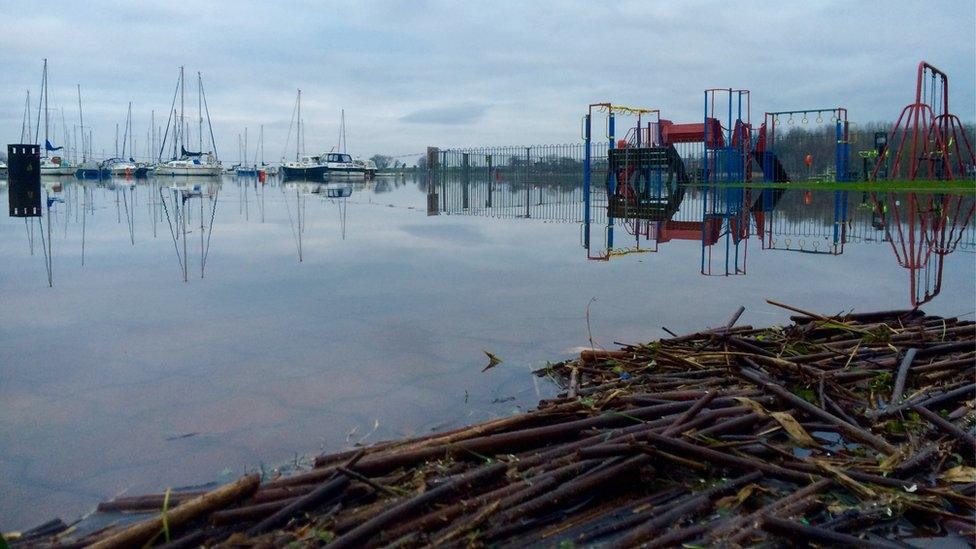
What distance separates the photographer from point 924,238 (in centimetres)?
1287

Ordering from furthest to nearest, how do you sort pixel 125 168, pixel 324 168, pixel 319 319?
1. pixel 125 168
2. pixel 324 168
3. pixel 319 319

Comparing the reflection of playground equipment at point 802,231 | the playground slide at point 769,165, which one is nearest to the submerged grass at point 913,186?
the playground slide at point 769,165

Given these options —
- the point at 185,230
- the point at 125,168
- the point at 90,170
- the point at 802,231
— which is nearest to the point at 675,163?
the point at 802,231

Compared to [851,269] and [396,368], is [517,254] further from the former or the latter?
[396,368]

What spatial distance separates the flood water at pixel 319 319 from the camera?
4129mm

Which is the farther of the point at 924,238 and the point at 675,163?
the point at 675,163

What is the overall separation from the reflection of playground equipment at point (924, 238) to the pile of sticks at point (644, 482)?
160 inches

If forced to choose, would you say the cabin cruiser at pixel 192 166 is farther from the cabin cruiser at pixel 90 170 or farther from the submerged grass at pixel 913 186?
the submerged grass at pixel 913 186

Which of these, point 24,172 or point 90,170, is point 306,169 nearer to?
point 90,170

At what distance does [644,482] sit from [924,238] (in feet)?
37.7

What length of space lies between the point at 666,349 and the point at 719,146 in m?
23.8

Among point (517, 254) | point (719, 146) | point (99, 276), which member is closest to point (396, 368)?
point (99, 276)

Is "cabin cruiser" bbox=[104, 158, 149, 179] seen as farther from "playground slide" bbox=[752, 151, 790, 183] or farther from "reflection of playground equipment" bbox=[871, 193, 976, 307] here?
"reflection of playground equipment" bbox=[871, 193, 976, 307]

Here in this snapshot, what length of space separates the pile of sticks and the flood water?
0.68 m
